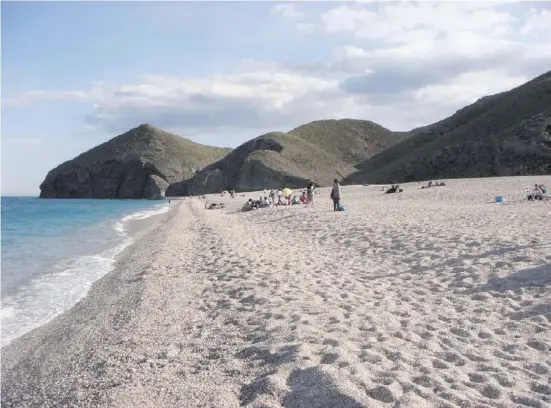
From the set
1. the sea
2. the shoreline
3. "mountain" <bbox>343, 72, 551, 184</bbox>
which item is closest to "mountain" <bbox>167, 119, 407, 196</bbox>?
"mountain" <bbox>343, 72, 551, 184</bbox>

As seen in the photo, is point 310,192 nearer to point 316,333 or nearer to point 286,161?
point 316,333

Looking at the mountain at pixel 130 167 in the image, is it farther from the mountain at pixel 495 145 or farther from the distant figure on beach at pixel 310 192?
the distant figure on beach at pixel 310 192

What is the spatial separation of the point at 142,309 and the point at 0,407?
2.99m

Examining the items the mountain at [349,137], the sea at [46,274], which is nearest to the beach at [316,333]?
the sea at [46,274]

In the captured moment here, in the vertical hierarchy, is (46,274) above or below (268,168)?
below

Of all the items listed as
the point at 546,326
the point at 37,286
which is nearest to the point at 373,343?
the point at 546,326

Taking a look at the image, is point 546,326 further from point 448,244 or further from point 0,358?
point 0,358

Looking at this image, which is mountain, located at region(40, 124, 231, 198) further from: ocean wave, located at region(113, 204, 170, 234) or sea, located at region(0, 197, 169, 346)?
sea, located at region(0, 197, 169, 346)

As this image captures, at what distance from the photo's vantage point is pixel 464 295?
25.0ft

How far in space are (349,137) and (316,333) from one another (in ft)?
515

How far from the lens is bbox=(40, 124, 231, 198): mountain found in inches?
6097

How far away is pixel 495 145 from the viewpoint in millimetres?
67375

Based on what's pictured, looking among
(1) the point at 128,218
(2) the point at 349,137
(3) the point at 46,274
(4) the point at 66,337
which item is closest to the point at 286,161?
(2) the point at 349,137

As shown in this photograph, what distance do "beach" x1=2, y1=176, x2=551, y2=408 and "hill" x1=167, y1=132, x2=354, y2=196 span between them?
9142 centimetres
